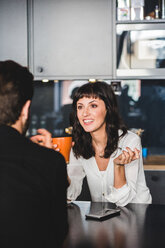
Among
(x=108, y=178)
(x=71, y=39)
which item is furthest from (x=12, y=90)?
(x=71, y=39)

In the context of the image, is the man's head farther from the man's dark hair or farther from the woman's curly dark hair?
the woman's curly dark hair

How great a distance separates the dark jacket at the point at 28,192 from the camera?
0.73m

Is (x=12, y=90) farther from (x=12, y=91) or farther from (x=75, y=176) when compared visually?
(x=75, y=176)

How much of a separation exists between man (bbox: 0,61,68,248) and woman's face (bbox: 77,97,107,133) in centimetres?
99

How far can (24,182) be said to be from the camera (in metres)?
0.75

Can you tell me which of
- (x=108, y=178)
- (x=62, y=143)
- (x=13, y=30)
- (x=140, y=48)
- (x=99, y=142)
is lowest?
(x=108, y=178)

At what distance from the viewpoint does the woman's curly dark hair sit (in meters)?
1.85

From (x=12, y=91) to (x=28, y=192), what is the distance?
0.85 feet

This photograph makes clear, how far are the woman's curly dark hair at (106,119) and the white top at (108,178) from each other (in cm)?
4

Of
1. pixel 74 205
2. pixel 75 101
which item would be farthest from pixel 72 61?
pixel 74 205

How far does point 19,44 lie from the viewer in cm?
269

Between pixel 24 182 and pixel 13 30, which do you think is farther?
pixel 13 30

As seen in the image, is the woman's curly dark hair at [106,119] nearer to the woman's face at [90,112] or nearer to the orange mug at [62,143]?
the woman's face at [90,112]

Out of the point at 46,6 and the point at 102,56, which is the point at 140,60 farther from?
the point at 46,6
